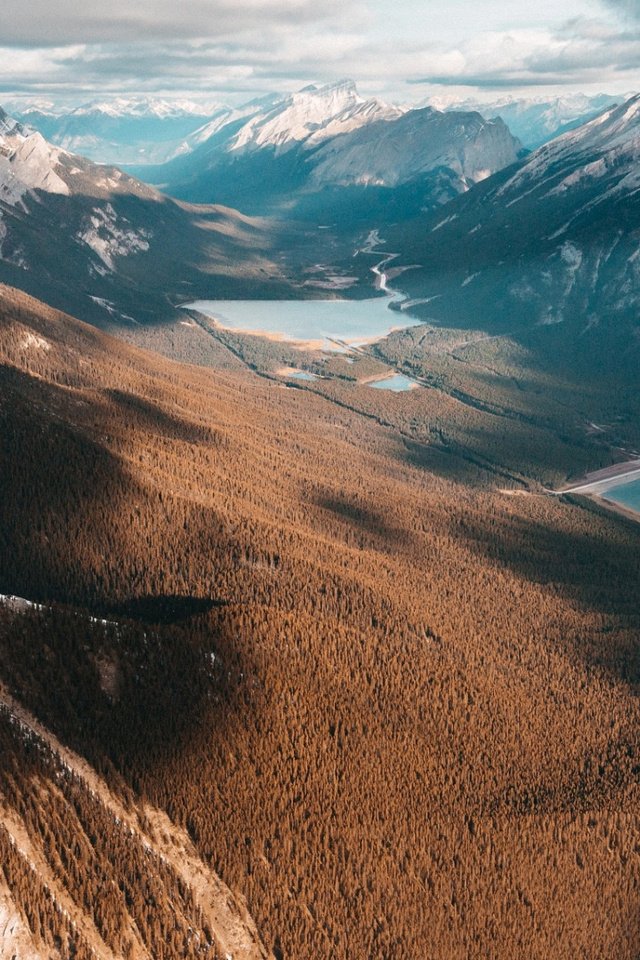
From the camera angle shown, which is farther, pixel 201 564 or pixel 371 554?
pixel 371 554

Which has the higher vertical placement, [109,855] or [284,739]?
[109,855]

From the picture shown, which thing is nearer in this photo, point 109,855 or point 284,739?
point 109,855

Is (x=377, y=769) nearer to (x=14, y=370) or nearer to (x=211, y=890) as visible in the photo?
(x=211, y=890)

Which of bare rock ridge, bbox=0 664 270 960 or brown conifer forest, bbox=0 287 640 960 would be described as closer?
bare rock ridge, bbox=0 664 270 960

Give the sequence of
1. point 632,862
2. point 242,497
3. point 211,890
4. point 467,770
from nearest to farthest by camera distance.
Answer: point 211,890
point 632,862
point 467,770
point 242,497

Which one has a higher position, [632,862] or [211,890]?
[211,890]

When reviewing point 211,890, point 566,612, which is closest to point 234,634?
point 211,890

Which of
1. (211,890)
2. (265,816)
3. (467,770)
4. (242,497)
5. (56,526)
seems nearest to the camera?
(211,890)

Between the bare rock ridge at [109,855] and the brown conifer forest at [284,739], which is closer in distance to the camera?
the bare rock ridge at [109,855]
